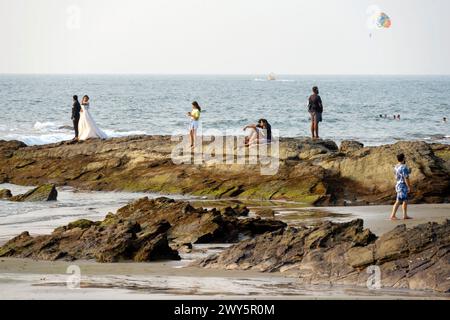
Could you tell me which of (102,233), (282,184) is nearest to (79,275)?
(102,233)

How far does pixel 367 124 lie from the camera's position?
6781 centimetres

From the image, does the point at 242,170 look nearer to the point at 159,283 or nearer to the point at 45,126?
the point at 159,283

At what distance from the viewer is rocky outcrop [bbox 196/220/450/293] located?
46.1 ft

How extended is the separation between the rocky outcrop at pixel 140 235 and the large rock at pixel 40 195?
20.4ft

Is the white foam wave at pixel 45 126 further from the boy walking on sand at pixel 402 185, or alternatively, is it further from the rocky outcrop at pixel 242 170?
the boy walking on sand at pixel 402 185

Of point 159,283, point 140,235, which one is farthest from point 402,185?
point 159,283

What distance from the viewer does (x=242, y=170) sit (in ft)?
87.6

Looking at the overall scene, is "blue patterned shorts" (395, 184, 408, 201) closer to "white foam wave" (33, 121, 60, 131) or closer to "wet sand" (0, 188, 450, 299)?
"wet sand" (0, 188, 450, 299)

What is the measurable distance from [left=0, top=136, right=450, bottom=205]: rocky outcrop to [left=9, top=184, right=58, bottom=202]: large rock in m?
2.16

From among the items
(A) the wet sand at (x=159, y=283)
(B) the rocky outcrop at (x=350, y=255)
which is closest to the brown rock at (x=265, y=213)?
(A) the wet sand at (x=159, y=283)

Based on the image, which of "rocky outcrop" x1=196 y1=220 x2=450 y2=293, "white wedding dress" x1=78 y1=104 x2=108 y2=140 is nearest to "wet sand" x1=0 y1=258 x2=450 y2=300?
"rocky outcrop" x1=196 y1=220 x2=450 y2=293

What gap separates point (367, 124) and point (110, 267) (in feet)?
174
